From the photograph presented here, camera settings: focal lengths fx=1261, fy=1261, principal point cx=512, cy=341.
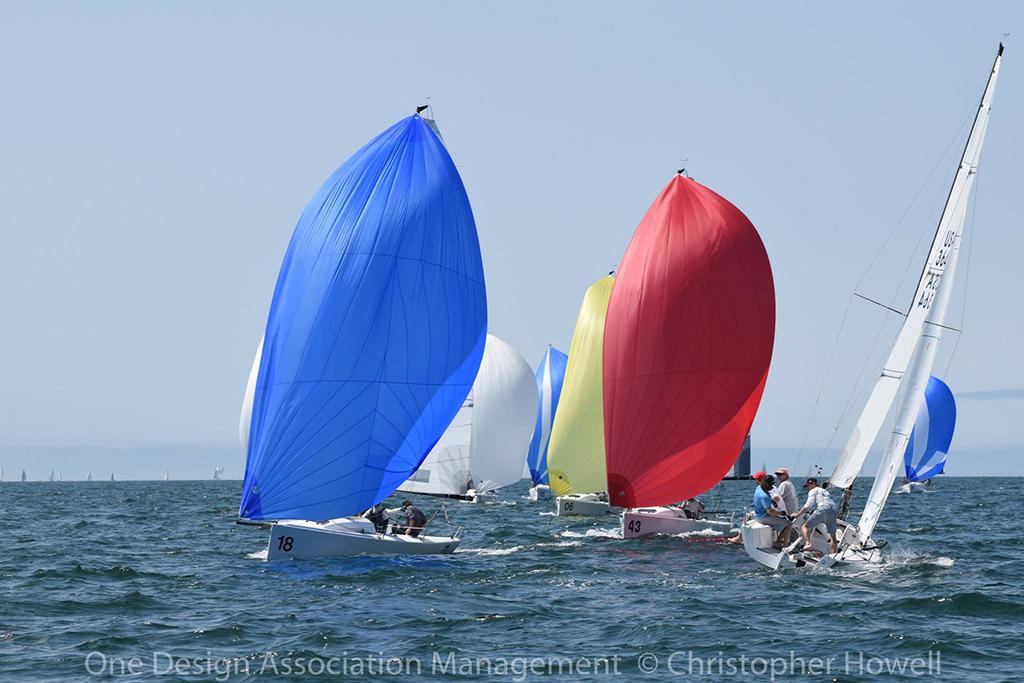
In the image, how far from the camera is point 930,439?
82.8 meters

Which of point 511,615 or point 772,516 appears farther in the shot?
point 772,516

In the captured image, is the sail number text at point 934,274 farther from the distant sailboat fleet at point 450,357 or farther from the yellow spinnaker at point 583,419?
the yellow spinnaker at point 583,419

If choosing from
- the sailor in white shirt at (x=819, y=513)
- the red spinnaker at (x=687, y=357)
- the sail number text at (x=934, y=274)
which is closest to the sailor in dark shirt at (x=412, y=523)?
the red spinnaker at (x=687, y=357)

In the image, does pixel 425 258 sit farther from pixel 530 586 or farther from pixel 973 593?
pixel 973 593

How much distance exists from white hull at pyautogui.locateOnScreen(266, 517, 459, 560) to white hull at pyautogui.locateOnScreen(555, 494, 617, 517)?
1776 centimetres

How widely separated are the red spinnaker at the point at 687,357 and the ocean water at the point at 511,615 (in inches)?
78.8

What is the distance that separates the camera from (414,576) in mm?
23172

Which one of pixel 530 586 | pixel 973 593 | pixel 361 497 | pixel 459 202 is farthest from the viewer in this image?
pixel 459 202

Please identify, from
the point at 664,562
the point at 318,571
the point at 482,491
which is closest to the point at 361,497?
the point at 318,571

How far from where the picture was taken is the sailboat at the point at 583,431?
4356cm

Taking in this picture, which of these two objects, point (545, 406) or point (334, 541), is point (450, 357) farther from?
point (545, 406)

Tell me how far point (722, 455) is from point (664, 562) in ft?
17.9

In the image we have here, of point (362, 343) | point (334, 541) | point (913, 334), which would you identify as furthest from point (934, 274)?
point (334, 541)

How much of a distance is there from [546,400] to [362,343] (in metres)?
38.8
